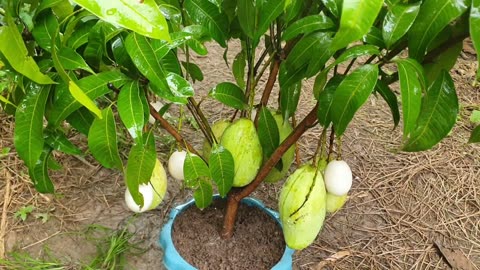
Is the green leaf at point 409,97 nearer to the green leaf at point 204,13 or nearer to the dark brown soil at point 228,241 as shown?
the green leaf at point 204,13

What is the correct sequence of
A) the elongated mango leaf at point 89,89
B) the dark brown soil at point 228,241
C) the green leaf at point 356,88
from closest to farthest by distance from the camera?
the green leaf at point 356,88 < the elongated mango leaf at point 89,89 < the dark brown soil at point 228,241

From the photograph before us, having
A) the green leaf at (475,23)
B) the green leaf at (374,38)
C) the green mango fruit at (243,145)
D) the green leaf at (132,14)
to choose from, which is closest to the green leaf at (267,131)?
the green mango fruit at (243,145)

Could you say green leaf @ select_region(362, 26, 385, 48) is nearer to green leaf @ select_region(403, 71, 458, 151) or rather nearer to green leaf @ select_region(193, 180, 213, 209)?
green leaf @ select_region(403, 71, 458, 151)

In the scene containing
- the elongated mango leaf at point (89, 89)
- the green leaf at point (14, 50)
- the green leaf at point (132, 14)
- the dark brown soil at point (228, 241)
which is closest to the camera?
the green leaf at point (132, 14)

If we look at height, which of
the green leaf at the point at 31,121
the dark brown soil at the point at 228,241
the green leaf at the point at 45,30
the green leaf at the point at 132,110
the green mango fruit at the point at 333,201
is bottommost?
the dark brown soil at the point at 228,241

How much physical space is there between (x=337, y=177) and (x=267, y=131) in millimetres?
166

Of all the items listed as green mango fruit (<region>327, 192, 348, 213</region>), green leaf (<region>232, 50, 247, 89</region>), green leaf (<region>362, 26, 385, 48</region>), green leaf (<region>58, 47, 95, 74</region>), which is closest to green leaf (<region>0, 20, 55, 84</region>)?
green leaf (<region>58, 47, 95, 74</region>)

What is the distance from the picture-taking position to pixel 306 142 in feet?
6.75

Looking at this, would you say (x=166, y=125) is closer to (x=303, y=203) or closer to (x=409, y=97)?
(x=303, y=203)

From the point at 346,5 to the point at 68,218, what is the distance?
1388 millimetres

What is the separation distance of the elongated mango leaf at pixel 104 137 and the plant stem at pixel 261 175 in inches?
13.1

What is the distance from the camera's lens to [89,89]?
33.1 inches

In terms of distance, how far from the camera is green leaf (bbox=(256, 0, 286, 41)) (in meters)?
0.80

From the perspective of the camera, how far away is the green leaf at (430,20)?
0.68 m
